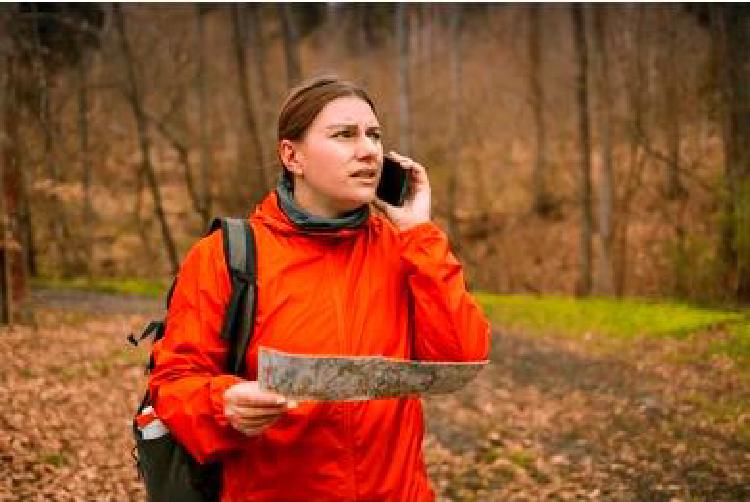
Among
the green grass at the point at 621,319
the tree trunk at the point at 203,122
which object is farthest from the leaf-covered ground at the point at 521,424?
the tree trunk at the point at 203,122

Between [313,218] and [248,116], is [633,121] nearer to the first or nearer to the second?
[248,116]

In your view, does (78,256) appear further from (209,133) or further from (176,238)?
(209,133)

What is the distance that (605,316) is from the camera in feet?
51.0

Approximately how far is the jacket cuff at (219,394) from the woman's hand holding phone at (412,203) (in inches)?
27.6

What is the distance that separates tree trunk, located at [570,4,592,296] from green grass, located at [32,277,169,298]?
9972 millimetres

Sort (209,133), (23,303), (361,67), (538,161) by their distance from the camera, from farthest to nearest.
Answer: (361,67)
(209,133)
(538,161)
(23,303)

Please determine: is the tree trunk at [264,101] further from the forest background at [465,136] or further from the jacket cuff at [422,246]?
the jacket cuff at [422,246]

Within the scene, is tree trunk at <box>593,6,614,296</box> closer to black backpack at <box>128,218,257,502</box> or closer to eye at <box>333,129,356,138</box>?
eye at <box>333,129,356,138</box>

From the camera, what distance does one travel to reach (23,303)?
11828 millimetres

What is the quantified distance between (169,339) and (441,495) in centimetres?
482

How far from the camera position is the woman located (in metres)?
2.39

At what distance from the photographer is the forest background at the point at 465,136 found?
14.5m

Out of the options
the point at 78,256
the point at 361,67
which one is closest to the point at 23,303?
the point at 78,256

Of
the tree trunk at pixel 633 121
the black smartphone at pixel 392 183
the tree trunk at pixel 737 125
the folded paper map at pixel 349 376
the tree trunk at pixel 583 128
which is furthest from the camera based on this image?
the tree trunk at pixel 583 128
